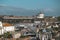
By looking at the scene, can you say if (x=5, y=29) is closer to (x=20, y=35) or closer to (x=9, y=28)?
(x=9, y=28)

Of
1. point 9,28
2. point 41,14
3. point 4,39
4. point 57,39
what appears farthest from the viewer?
point 41,14

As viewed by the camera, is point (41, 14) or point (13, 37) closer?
point (13, 37)

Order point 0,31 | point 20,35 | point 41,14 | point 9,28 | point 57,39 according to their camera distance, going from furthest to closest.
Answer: point 41,14 < point 9,28 < point 0,31 < point 20,35 < point 57,39

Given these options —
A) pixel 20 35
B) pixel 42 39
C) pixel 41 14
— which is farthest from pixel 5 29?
pixel 41 14

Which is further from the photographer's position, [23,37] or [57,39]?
[23,37]

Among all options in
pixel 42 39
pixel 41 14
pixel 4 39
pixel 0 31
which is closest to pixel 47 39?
pixel 42 39

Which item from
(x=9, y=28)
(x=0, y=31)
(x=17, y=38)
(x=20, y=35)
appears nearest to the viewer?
(x=17, y=38)

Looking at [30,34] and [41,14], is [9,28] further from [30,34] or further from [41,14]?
[41,14]

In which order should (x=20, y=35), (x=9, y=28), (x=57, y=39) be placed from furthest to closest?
1. (x=9, y=28)
2. (x=20, y=35)
3. (x=57, y=39)
